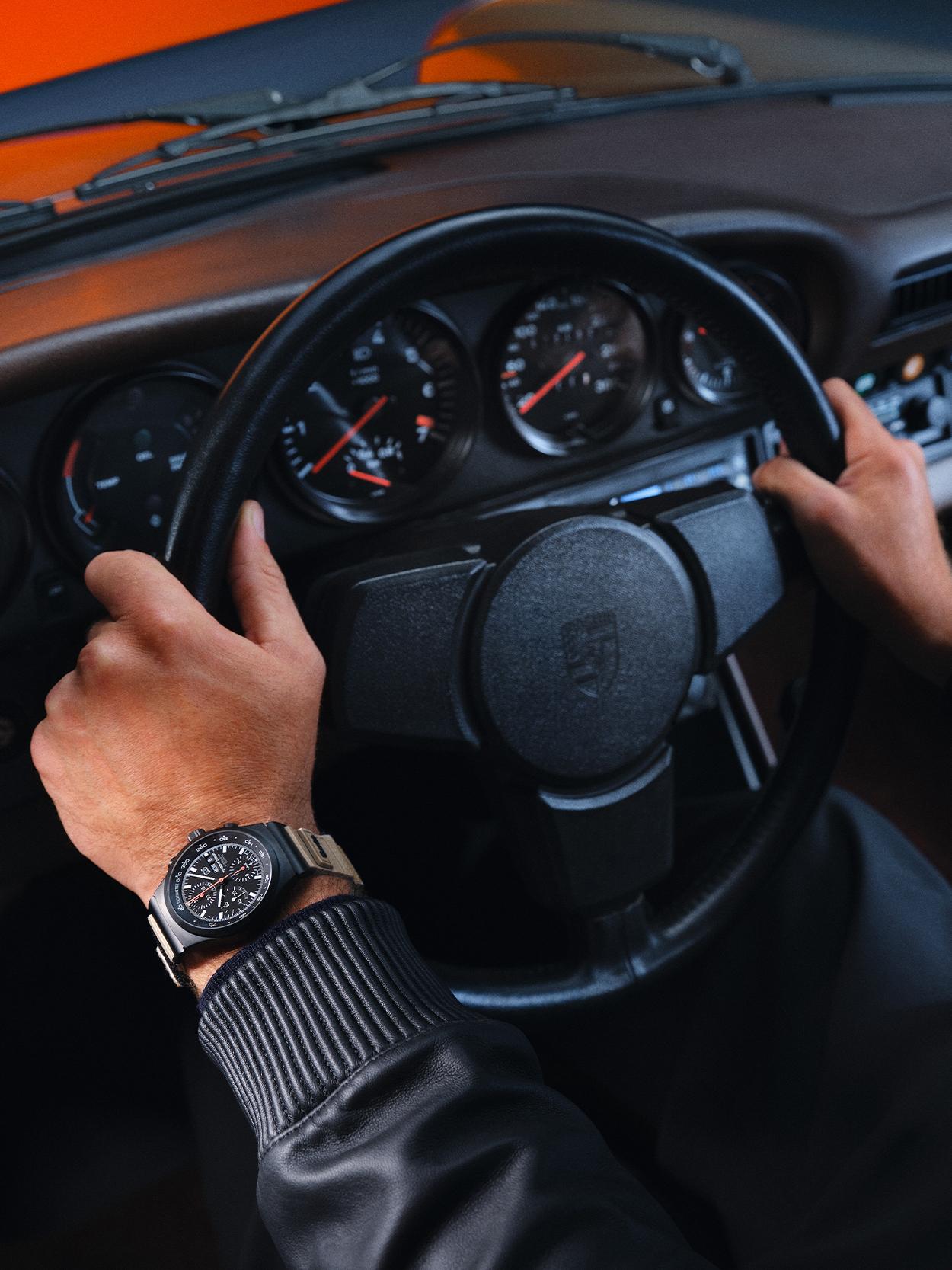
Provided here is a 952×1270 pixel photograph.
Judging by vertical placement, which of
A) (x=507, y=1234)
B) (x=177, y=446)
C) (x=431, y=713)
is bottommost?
(x=507, y=1234)

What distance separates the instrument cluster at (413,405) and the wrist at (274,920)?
50 centimetres

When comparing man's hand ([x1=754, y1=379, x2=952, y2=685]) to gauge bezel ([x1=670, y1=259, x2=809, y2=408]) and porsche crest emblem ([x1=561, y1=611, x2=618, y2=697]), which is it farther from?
gauge bezel ([x1=670, y1=259, x2=809, y2=408])

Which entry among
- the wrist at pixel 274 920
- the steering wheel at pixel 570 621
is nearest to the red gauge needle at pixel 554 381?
the steering wheel at pixel 570 621

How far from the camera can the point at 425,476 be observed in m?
1.28

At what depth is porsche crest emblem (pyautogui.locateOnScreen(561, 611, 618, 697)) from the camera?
3.10ft

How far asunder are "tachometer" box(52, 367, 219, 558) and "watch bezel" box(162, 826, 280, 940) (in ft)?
1.49

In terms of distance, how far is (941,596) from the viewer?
3.40ft

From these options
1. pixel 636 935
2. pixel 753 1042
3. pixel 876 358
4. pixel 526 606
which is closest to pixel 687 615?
pixel 526 606

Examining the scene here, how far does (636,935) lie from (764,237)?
0.83 metres

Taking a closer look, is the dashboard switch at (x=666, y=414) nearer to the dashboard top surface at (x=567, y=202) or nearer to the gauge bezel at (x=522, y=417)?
the gauge bezel at (x=522, y=417)

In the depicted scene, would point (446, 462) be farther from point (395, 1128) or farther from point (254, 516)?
point (395, 1128)

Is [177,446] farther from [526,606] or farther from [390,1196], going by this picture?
[390,1196]

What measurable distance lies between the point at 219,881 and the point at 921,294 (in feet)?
4.24

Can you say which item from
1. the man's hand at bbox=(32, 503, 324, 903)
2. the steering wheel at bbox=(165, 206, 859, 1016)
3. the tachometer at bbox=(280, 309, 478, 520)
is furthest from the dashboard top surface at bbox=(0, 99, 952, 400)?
the man's hand at bbox=(32, 503, 324, 903)
